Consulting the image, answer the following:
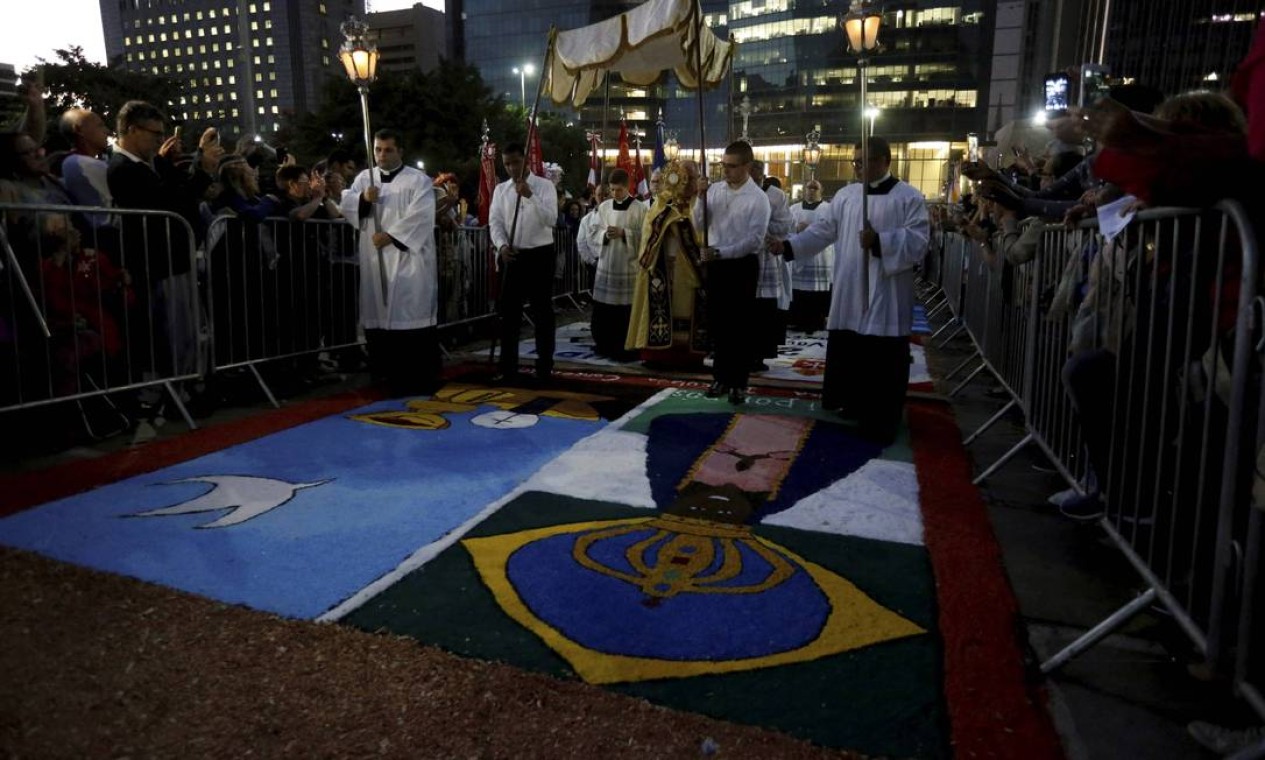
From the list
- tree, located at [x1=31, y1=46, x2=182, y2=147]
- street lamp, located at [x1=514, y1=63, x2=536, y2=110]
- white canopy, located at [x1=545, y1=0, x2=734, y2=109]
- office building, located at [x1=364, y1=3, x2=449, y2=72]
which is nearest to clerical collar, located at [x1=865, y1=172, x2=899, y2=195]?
white canopy, located at [x1=545, y1=0, x2=734, y2=109]

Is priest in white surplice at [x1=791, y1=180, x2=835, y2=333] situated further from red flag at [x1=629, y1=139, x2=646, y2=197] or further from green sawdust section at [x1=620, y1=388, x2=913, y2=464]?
green sawdust section at [x1=620, y1=388, x2=913, y2=464]

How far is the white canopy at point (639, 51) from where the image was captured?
23.5ft

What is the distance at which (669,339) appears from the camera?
828 centimetres

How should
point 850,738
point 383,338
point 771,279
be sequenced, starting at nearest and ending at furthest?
point 850,738 → point 383,338 → point 771,279

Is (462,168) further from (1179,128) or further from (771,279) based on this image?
(1179,128)

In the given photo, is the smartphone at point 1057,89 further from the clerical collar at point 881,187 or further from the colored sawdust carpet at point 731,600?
the colored sawdust carpet at point 731,600

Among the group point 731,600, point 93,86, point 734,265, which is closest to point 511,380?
point 734,265

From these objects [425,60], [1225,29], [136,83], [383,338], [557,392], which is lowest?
[557,392]

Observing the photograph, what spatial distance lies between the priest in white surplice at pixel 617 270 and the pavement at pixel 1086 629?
4.77 metres

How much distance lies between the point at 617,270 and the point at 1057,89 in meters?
9.99

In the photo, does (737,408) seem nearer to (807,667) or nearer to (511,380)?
(511,380)

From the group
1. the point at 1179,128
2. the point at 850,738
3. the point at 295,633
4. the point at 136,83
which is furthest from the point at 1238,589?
the point at 136,83

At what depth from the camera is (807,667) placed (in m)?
2.54

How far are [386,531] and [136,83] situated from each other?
32482 millimetres
